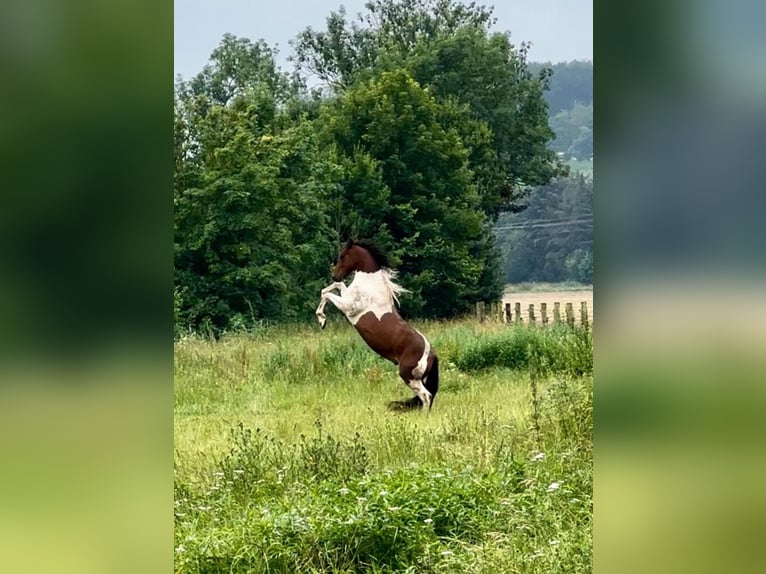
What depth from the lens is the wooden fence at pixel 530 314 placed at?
3.57 m

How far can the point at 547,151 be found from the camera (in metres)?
3.56

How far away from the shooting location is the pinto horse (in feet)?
11.9

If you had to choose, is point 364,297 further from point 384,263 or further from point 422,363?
point 422,363

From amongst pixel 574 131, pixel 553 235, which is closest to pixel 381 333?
pixel 553 235

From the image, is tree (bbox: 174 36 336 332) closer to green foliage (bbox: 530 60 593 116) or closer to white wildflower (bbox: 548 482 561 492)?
green foliage (bbox: 530 60 593 116)

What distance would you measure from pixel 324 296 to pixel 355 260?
8.2 inches
